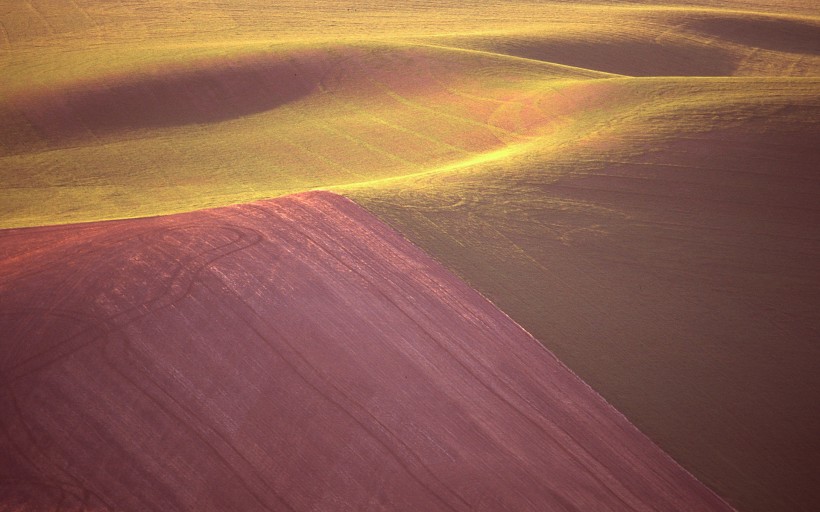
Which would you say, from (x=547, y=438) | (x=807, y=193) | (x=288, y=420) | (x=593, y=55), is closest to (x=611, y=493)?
(x=547, y=438)

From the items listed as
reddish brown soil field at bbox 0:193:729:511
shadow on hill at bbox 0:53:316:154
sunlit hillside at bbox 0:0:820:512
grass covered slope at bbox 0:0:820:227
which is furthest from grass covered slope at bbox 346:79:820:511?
shadow on hill at bbox 0:53:316:154

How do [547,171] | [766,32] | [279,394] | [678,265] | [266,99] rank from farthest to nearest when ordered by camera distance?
[766,32], [266,99], [547,171], [678,265], [279,394]

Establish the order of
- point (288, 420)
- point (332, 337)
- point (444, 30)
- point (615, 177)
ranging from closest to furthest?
point (288, 420) → point (332, 337) → point (615, 177) → point (444, 30)

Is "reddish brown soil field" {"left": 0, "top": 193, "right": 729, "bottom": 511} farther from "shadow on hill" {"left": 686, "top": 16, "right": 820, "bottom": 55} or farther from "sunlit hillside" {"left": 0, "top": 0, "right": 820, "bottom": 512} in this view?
"shadow on hill" {"left": 686, "top": 16, "right": 820, "bottom": 55}

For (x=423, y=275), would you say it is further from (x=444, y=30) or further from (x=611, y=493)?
(x=444, y=30)

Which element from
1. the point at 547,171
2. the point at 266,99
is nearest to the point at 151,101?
the point at 266,99

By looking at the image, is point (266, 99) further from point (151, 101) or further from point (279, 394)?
point (279, 394)
